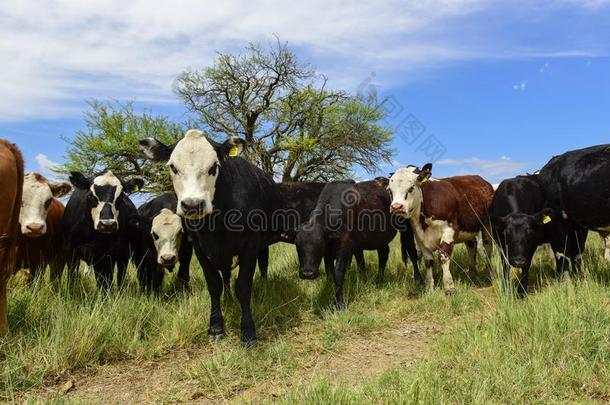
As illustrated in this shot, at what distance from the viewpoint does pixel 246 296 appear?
529 cm

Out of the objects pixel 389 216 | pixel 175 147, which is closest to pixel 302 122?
pixel 389 216

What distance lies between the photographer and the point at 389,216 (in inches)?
316

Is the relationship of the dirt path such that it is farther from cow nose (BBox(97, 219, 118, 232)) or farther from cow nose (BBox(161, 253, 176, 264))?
cow nose (BBox(97, 219, 118, 232))

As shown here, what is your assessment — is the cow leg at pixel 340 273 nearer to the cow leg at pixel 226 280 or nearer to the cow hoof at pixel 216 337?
the cow leg at pixel 226 280

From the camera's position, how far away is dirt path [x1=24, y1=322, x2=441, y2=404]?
3.85 m

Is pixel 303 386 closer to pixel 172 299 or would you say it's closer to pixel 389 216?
pixel 172 299

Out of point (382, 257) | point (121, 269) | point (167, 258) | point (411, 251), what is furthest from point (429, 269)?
point (121, 269)

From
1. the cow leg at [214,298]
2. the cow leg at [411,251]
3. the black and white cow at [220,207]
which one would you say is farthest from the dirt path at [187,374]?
the cow leg at [411,251]

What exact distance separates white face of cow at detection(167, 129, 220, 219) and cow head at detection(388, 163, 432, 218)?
3088 millimetres

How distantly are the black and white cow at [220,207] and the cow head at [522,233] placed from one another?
10.8 ft

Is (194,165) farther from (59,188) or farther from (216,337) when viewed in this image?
(59,188)

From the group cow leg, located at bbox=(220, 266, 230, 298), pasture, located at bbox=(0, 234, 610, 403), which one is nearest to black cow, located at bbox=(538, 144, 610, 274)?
pasture, located at bbox=(0, 234, 610, 403)

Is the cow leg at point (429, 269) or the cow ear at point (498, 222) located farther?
the cow leg at point (429, 269)

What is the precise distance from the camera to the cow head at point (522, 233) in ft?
20.2
